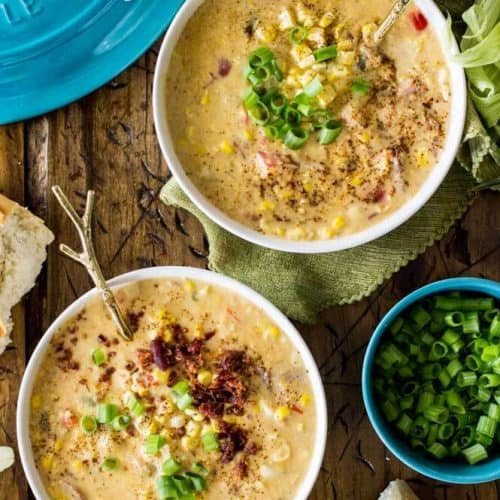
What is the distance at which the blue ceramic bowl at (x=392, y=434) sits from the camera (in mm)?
3389

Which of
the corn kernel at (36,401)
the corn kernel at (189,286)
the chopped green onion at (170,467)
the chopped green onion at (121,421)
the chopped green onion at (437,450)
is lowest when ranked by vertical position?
the chopped green onion at (437,450)

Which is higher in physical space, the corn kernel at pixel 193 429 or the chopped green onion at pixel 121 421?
→ the chopped green onion at pixel 121 421

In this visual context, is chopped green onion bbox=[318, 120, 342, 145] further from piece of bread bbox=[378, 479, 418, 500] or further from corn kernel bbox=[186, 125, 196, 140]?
piece of bread bbox=[378, 479, 418, 500]

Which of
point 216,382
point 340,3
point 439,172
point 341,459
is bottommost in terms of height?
point 341,459

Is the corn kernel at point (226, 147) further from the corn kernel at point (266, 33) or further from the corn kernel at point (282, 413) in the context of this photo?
the corn kernel at point (282, 413)

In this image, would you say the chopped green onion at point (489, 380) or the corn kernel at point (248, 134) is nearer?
the corn kernel at point (248, 134)

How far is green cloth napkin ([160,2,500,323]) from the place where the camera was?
3.53 m

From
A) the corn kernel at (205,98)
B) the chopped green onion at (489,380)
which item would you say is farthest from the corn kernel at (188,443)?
the corn kernel at (205,98)

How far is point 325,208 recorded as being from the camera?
3.28 meters

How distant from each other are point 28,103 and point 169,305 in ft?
3.15

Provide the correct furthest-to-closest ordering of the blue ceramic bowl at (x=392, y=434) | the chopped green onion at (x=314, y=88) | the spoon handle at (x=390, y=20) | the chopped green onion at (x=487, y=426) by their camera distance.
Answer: the chopped green onion at (x=487, y=426), the blue ceramic bowl at (x=392, y=434), the chopped green onion at (x=314, y=88), the spoon handle at (x=390, y=20)

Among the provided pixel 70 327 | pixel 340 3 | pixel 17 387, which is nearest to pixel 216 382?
pixel 70 327

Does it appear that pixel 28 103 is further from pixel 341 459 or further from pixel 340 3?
pixel 341 459

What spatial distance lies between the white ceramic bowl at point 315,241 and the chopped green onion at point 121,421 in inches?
29.7
